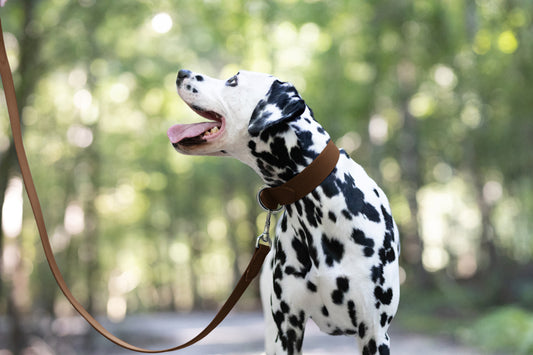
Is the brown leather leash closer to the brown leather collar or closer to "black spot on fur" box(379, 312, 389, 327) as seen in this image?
the brown leather collar

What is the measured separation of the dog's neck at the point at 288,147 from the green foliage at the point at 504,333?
8.13 meters

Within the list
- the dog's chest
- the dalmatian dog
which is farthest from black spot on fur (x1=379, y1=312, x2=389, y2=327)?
the dog's chest

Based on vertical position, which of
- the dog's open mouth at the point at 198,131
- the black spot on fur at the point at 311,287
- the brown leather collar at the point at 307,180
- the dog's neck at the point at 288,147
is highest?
the dog's open mouth at the point at 198,131

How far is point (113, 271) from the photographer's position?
1308 inches

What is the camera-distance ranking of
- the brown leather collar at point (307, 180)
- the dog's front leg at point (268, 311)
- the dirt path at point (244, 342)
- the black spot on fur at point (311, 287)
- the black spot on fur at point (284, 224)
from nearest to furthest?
the brown leather collar at point (307, 180) < the black spot on fur at point (311, 287) < the black spot on fur at point (284, 224) < the dog's front leg at point (268, 311) < the dirt path at point (244, 342)

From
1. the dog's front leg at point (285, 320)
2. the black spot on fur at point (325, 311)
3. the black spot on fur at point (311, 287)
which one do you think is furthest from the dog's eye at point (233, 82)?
the black spot on fur at point (325, 311)

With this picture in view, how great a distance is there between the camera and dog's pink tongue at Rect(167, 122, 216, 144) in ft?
8.51

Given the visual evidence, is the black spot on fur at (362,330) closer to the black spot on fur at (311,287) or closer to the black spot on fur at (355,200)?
the black spot on fur at (311,287)

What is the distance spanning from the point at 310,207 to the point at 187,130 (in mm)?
744

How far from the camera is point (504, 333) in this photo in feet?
34.0

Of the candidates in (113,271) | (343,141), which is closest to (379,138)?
(343,141)

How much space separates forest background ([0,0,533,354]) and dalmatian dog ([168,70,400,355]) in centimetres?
408

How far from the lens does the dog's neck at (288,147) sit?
2.57m

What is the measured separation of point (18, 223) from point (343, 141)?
32.7 ft
